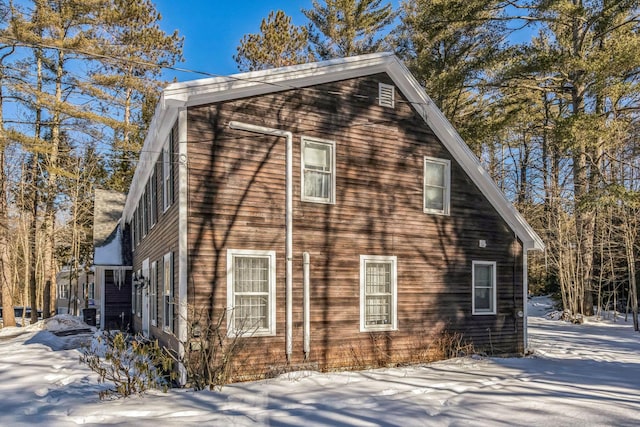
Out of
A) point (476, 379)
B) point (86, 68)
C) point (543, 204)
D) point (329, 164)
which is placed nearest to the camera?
point (476, 379)

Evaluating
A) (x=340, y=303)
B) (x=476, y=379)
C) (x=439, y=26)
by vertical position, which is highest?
(x=439, y=26)

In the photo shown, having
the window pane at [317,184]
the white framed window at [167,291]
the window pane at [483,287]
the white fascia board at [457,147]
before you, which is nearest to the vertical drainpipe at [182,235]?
the white framed window at [167,291]

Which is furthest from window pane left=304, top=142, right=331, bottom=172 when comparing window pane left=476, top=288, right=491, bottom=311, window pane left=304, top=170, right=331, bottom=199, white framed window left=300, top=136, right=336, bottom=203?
window pane left=476, top=288, right=491, bottom=311

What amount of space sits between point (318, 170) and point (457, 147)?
12.5 ft

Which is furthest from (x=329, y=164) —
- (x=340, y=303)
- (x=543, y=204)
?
(x=543, y=204)

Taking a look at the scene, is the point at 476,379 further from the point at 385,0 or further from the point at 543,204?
the point at 385,0

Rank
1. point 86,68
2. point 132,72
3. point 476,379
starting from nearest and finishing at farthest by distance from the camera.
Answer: point 476,379
point 86,68
point 132,72

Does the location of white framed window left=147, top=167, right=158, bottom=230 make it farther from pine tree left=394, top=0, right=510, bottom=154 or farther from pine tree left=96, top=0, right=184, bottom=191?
pine tree left=96, top=0, right=184, bottom=191

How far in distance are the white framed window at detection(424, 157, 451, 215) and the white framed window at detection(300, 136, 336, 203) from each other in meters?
2.56

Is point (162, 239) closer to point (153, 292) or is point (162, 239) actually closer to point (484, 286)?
point (153, 292)

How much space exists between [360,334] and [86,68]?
24.3 m

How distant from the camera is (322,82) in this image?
10461mm

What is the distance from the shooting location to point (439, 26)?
20016mm

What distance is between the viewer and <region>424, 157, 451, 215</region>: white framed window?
38.8ft
